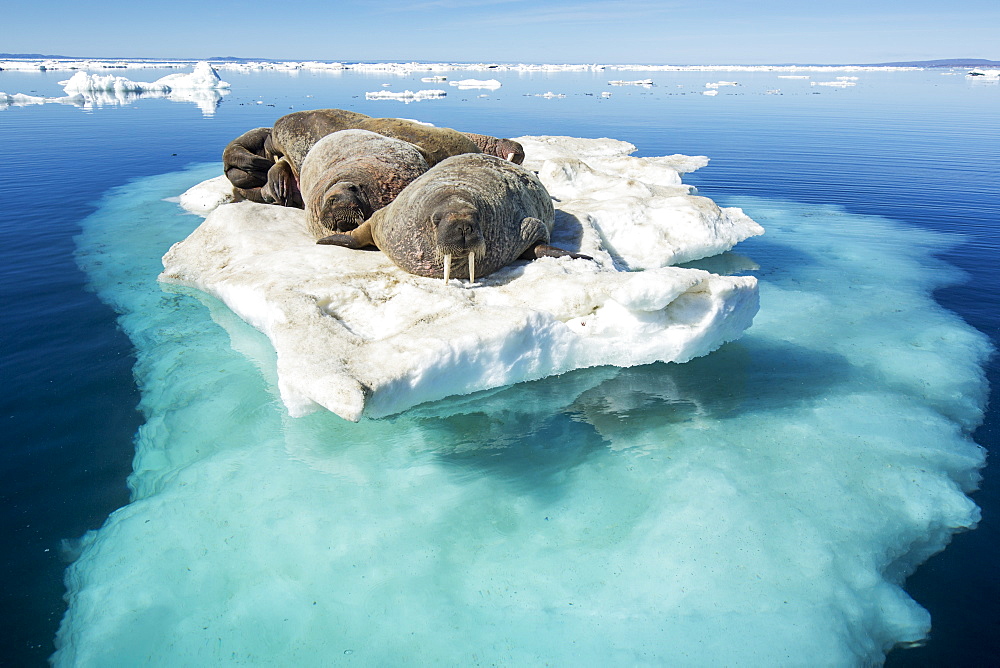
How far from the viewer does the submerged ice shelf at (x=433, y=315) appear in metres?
4.36

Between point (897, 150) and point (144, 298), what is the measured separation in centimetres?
2126

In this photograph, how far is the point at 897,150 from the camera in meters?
19.5

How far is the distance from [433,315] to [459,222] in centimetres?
97

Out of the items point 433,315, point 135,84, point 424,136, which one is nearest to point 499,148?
point 424,136

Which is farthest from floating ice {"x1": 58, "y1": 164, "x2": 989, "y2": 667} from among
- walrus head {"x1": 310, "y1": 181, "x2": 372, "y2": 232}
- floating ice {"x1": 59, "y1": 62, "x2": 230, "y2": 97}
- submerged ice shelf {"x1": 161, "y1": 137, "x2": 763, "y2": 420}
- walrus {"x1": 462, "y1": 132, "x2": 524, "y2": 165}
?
floating ice {"x1": 59, "y1": 62, "x2": 230, "y2": 97}

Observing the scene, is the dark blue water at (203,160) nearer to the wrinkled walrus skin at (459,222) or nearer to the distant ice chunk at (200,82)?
the wrinkled walrus skin at (459,222)

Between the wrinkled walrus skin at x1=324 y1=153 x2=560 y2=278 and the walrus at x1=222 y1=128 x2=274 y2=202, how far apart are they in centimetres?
446

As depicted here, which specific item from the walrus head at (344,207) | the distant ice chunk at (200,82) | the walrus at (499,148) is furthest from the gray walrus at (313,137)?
the distant ice chunk at (200,82)

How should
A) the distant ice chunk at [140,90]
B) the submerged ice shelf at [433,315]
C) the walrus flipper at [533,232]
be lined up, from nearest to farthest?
the submerged ice shelf at [433,315] → the walrus flipper at [533,232] → the distant ice chunk at [140,90]

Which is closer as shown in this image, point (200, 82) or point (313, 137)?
point (313, 137)

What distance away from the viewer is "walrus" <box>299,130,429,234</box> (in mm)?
6922

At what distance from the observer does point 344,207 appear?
6859 millimetres

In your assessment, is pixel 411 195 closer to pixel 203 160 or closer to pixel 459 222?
pixel 459 222

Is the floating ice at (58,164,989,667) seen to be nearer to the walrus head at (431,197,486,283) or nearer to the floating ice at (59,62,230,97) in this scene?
the walrus head at (431,197,486,283)
